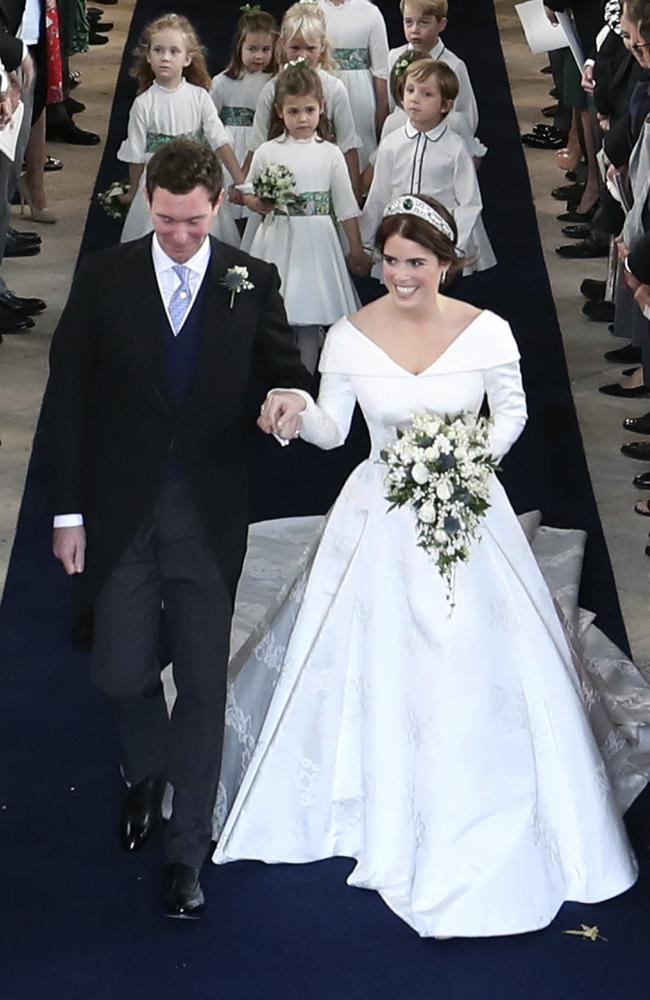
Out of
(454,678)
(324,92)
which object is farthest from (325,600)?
(324,92)

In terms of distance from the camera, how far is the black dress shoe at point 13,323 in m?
10.1

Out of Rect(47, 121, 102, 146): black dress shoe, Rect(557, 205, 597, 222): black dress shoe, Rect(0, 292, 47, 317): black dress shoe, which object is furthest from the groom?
Rect(47, 121, 102, 146): black dress shoe

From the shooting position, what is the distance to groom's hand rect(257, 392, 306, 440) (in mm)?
5223

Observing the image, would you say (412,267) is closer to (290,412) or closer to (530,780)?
(290,412)

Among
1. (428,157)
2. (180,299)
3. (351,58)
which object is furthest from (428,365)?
(351,58)

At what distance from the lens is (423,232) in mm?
5523

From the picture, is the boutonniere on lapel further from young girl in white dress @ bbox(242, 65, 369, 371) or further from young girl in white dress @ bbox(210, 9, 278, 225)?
young girl in white dress @ bbox(210, 9, 278, 225)

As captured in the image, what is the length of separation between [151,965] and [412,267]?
1975 millimetres

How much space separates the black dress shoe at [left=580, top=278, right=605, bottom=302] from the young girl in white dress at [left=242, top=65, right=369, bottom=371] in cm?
183

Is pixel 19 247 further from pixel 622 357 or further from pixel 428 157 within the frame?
pixel 622 357

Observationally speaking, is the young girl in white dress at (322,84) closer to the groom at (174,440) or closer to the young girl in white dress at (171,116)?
the young girl in white dress at (171,116)

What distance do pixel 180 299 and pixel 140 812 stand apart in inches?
59.7

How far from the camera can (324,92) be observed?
32.0 feet

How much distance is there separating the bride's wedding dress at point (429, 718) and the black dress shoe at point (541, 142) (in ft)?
25.3
